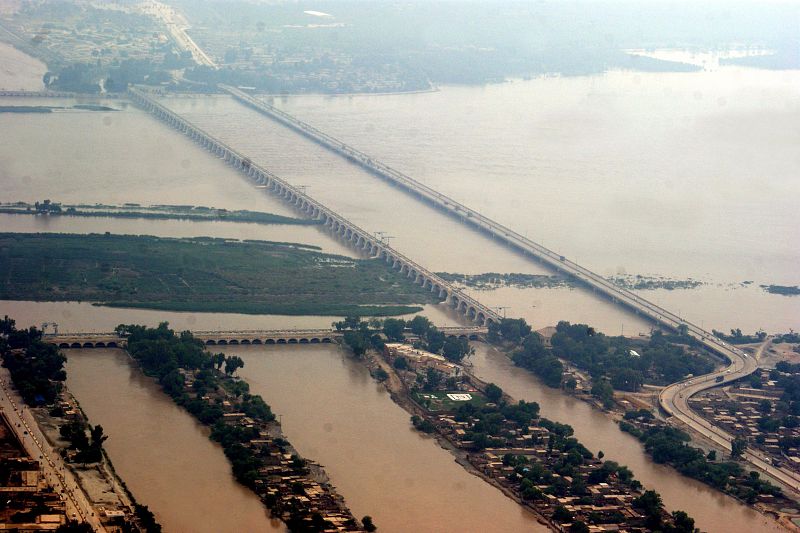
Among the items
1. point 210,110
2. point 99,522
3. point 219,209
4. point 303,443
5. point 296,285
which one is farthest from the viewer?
point 210,110

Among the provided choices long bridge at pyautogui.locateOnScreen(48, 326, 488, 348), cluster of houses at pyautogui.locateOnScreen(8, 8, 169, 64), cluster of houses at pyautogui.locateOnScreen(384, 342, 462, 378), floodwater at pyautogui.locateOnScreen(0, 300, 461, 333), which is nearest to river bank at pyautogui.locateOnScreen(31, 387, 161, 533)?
long bridge at pyautogui.locateOnScreen(48, 326, 488, 348)

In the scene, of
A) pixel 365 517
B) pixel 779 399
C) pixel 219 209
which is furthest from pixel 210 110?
pixel 365 517

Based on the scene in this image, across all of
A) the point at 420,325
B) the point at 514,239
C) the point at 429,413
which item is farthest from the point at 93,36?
the point at 429,413

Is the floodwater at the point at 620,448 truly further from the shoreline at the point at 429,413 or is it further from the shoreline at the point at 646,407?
the shoreline at the point at 429,413

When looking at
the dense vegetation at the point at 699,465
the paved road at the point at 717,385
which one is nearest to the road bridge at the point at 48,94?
the paved road at the point at 717,385

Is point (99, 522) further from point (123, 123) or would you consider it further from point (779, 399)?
point (123, 123)

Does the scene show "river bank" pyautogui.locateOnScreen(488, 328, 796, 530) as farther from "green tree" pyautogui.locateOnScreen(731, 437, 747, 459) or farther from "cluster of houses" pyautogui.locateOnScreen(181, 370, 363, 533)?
"cluster of houses" pyautogui.locateOnScreen(181, 370, 363, 533)

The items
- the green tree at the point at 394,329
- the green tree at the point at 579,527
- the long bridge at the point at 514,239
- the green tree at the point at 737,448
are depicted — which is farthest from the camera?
the long bridge at the point at 514,239
